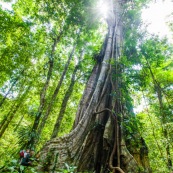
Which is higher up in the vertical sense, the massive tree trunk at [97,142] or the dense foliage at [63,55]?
the dense foliage at [63,55]

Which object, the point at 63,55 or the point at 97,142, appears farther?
the point at 63,55

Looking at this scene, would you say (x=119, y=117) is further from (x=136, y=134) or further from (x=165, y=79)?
(x=165, y=79)

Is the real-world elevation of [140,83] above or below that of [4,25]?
below

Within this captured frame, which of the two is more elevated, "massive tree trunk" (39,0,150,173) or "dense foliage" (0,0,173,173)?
"dense foliage" (0,0,173,173)

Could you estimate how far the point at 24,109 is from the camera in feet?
36.7

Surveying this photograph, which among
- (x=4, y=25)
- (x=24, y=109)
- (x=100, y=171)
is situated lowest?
(x=100, y=171)

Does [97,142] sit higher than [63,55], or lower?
lower

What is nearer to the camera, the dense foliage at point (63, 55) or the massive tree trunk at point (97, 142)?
the massive tree trunk at point (97, 142)

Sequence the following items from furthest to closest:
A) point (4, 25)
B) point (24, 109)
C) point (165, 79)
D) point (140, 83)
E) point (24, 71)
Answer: point (24, 109)
point (24, 71)
point (4, 25)
point (165, 79)
point (140, 83)

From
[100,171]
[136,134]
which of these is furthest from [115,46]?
[100,171]

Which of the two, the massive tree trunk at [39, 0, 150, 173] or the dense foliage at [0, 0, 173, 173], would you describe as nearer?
the massive tree trunk at [39, 0, 150, 173]

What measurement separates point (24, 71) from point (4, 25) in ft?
8.78

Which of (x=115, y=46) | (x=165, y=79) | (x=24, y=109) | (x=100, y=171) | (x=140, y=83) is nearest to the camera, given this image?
(x=100, y=171)

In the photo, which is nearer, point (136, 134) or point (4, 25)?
point (136, 134)
